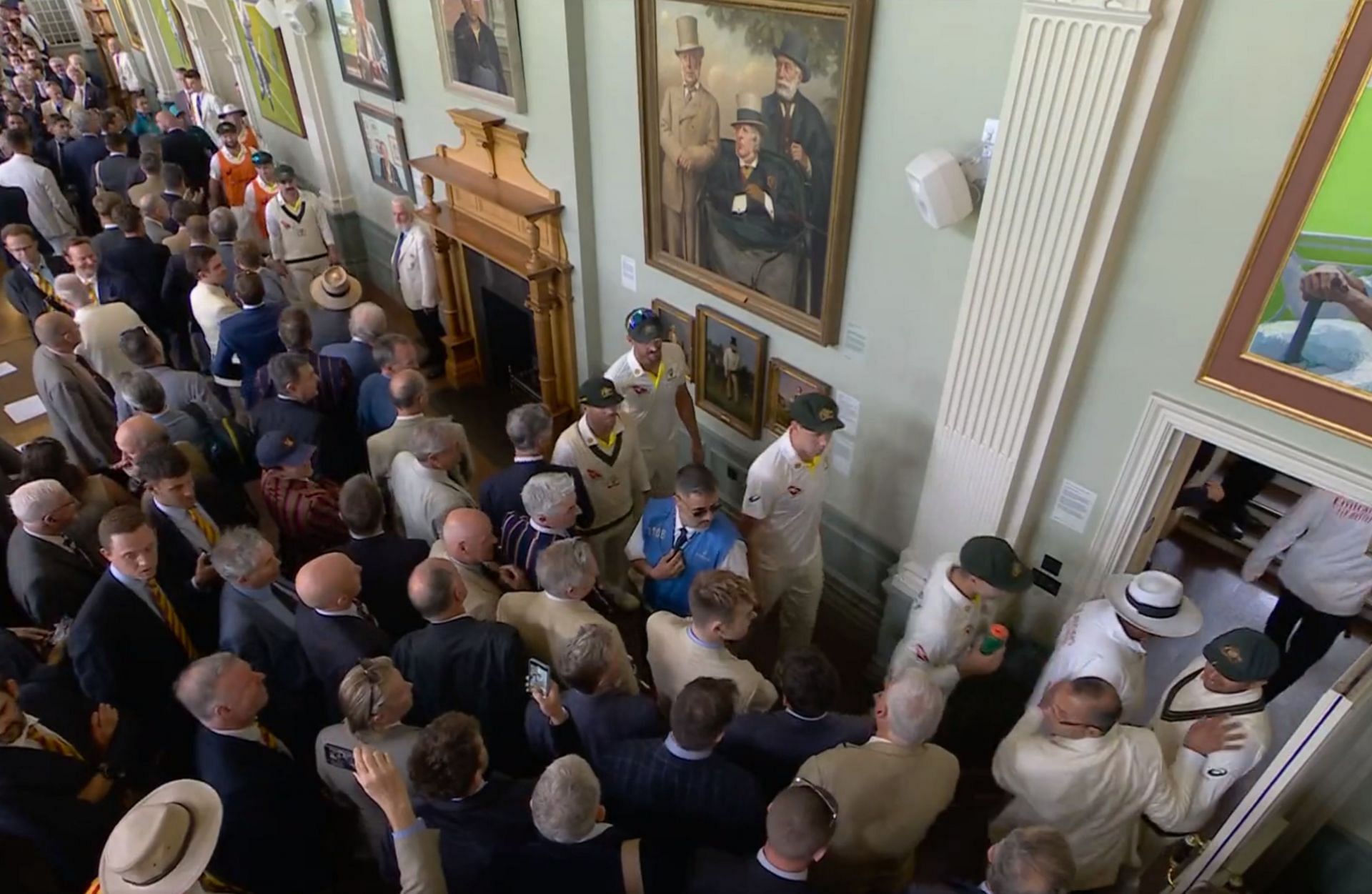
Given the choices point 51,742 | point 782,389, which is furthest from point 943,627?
point 51,742

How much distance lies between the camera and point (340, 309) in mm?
5184

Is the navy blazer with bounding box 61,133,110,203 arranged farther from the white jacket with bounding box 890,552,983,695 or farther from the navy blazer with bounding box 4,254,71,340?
the white jacket with bounding box 890,552,983,695

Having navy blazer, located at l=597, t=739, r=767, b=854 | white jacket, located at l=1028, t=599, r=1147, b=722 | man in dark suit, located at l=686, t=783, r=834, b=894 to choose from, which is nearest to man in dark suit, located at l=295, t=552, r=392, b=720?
navy blazer, located at l=597, t=739, r=767, b=854

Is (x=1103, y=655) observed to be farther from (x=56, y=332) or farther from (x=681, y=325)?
(x=56, y=332)

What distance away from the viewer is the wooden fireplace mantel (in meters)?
5.36

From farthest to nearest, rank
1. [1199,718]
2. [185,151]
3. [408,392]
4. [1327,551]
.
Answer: [185,151]
[408,392]
[1327,551]
[1199,718]

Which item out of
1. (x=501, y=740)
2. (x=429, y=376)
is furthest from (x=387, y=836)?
(x=429, y=376)

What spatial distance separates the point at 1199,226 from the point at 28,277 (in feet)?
23.6

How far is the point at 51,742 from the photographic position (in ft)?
8.36

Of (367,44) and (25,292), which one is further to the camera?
(367,44)

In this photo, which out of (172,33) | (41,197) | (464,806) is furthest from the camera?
(172,33)

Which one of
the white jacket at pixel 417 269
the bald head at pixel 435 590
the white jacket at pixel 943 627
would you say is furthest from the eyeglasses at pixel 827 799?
the white jacket at pixel 417 269

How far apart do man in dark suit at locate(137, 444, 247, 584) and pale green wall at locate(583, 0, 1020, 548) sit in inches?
107

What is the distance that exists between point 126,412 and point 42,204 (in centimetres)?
456
